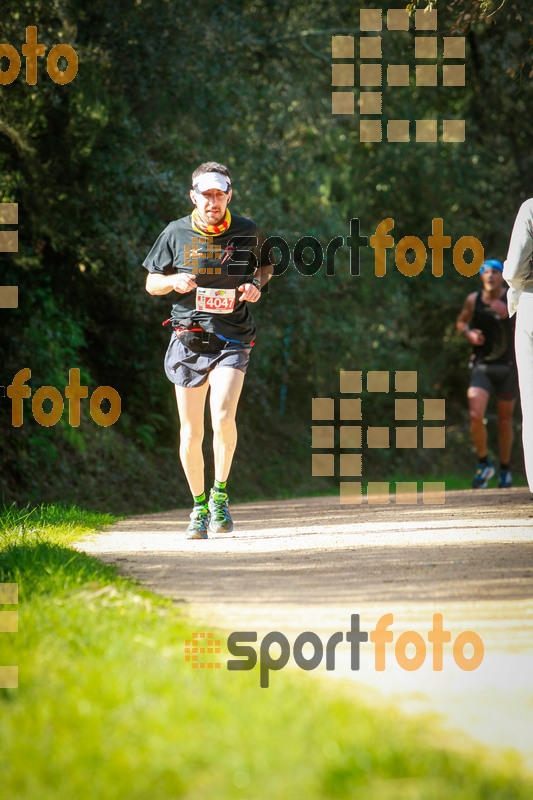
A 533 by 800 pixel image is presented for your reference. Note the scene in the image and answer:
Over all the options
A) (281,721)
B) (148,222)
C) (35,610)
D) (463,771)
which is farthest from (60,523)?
(148,222)

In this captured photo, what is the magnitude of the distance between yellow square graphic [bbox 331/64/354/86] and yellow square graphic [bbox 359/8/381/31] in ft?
2.63

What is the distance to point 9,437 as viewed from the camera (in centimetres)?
1248

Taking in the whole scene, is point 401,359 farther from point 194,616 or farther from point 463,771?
point 463,771

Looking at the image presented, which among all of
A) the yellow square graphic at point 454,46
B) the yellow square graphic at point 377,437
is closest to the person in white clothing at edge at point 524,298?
the yellow square graphic at point 454,46

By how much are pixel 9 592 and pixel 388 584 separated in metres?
1.81

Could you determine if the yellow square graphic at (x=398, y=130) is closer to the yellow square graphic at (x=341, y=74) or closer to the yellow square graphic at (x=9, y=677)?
the yellow square graphic at (x=341, y=74)

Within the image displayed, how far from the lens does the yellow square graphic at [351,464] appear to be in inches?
837

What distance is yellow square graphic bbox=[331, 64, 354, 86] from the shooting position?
19672mm

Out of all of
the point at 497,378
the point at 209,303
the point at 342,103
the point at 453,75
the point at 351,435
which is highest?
the point at 453,75

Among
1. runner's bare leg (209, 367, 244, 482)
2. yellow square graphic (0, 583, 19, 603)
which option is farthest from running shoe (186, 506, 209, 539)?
yellow square graphic (0, 583, 19, 603)

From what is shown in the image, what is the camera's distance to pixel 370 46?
19.3 meters

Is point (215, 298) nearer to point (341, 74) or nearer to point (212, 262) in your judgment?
point (212, 262)

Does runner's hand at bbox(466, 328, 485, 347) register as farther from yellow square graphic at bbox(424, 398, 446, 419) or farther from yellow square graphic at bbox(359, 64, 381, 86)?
yellow square graphic at bbox(424, 398, 446, 419)

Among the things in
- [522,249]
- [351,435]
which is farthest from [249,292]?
[351,435]
